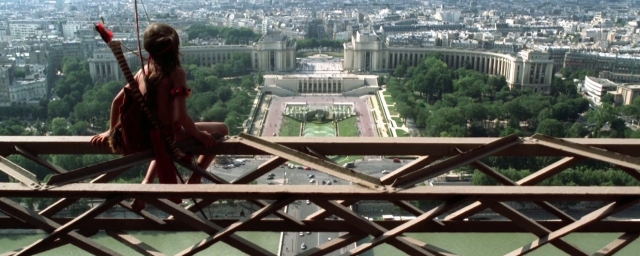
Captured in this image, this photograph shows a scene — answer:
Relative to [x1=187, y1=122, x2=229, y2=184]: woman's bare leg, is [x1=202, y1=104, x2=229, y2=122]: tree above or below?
below

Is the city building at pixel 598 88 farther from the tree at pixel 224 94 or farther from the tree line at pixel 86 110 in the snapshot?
the tree at pixel 224 94

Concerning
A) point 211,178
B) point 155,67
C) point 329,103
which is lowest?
point 329,103

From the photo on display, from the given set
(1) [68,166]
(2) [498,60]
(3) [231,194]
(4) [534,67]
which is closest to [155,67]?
(3) [231,194]

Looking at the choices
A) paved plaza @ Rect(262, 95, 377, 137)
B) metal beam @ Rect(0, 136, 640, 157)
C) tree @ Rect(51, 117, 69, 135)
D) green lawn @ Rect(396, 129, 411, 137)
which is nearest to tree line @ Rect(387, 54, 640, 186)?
green lawn @ Rect(396, 129, 411, 137)

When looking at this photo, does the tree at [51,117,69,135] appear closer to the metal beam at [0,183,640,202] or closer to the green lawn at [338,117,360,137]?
the green lawn at [338,117,360,137]

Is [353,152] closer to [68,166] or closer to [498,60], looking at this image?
[68,166]

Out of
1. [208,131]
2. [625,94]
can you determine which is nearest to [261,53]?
[625,94]

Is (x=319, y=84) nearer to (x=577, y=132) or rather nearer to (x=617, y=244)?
(x=577, y=132)
